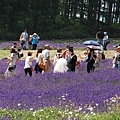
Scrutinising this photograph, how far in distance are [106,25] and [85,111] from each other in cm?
6032

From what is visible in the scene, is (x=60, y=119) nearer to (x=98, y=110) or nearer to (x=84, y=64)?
(x=98, y=110)

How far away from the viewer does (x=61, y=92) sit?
33.6 ft

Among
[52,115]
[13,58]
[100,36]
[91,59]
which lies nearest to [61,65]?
[91,59]

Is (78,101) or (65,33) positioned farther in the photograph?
(65,33)

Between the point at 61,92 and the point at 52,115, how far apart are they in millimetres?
3115

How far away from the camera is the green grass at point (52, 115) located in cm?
643

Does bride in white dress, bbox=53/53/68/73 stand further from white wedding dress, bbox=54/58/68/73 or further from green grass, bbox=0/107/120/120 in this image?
green grass, bbox=0/107/120/120

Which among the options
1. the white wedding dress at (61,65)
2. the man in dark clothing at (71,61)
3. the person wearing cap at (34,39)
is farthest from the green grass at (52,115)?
the person wearing cap at (34,39)

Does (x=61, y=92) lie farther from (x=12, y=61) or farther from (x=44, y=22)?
(x=44, y=22)

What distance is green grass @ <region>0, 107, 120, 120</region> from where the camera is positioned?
21.1 ft

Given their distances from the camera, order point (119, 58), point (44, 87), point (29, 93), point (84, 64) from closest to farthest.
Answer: point (29, 93), point (44, 87), point (119, 58), point (84, 64)

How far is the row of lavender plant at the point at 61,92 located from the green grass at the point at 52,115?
0.29 meters

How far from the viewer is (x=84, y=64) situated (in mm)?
20438

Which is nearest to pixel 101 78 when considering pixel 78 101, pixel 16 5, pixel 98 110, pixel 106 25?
pixel 78 101
